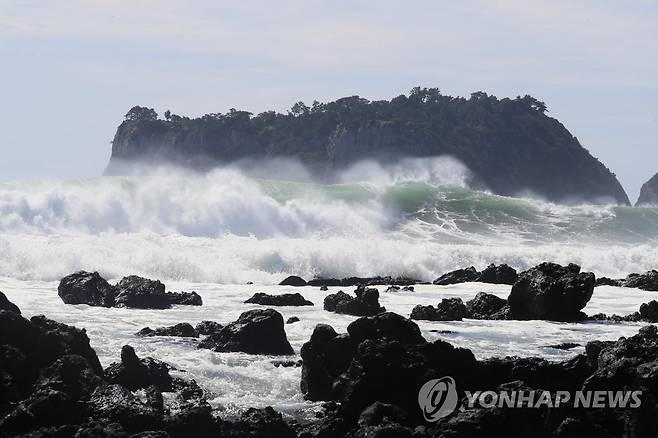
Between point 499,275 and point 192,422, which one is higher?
point 499,275

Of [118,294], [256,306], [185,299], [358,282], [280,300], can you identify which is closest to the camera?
[118,294]

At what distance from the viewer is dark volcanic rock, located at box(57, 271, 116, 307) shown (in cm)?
2853

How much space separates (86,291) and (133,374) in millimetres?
12268

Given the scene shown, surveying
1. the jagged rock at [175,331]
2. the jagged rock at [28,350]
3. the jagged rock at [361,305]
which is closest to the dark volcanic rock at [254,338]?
the jagged rock at [175,331]

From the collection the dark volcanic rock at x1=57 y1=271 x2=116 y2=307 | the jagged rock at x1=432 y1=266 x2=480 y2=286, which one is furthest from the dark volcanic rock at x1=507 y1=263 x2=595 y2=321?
the dark volcanic rock at x1=57 y1=271 x2=116 y2=307

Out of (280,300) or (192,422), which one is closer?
(192,422)

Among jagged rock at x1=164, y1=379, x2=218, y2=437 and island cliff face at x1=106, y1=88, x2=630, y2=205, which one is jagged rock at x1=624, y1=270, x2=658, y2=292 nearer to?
jagged rock at x1=164, y1=379, x2=218, y2=437

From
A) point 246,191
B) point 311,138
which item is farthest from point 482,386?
point 311,138

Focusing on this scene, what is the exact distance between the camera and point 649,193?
141 m

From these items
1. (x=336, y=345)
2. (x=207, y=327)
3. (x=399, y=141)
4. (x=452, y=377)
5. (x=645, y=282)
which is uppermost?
(x=399, y=141)

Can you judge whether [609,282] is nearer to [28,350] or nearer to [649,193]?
[28,350]

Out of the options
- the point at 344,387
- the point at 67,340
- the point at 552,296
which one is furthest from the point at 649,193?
the point at 67,340

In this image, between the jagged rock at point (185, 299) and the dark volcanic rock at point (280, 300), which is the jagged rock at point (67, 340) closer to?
the jagged rock at point (185, 299)

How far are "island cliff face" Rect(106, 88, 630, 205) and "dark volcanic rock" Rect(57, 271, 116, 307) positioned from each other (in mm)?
97745
